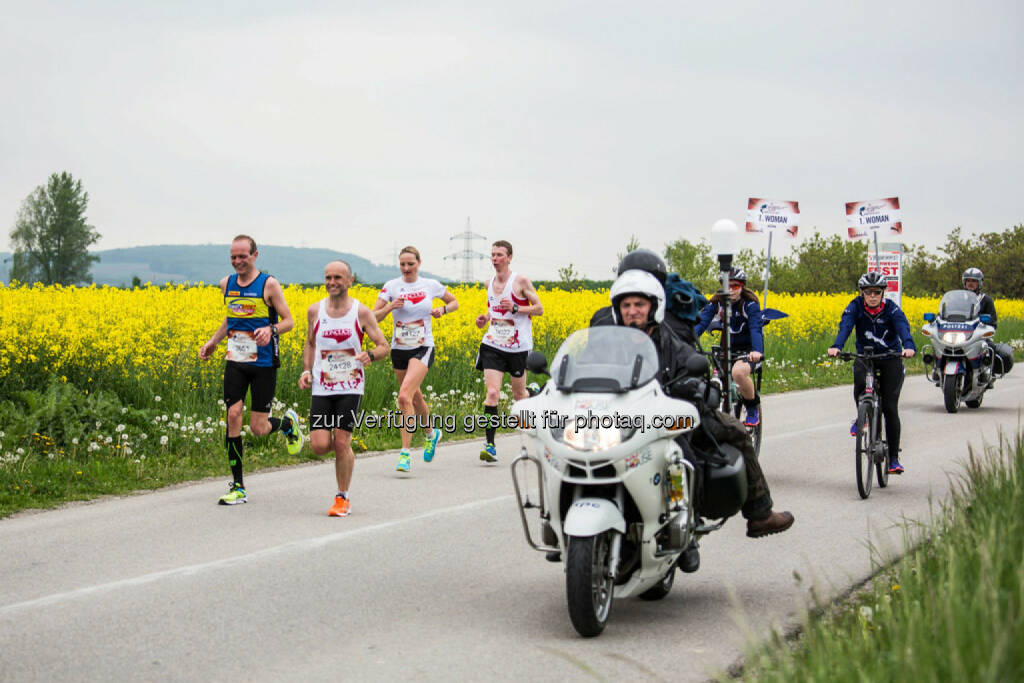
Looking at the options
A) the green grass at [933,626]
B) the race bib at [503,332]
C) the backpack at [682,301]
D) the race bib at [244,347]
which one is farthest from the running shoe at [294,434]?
the green grass at [933,626]

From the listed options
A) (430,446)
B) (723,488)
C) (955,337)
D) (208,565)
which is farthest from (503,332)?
(955,337)

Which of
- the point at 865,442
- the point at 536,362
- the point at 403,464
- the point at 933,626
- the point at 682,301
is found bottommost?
the point at 403,464

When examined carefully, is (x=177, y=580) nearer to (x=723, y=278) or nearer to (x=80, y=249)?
(x=723, y=278)

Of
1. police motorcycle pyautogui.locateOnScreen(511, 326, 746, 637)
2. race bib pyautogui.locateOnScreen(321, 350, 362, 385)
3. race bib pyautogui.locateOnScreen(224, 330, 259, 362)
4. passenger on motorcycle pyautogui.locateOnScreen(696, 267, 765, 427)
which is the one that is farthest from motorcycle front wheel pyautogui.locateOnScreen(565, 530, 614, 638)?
passenger on motorcycle pyautogui.locateOnScreen(696, 267, 765, 427)

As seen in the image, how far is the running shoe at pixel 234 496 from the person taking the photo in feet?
30.6

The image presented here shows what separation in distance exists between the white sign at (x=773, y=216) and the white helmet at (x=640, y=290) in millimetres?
18511

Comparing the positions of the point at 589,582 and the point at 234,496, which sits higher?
the point at 589,582

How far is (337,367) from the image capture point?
29.5ft

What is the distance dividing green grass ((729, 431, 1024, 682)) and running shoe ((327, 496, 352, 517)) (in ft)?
14.2

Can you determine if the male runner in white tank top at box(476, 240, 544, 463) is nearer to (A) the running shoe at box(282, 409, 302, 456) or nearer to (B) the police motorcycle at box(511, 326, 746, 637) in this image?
(A) the running shoe at box(282, 409, 302, 456)

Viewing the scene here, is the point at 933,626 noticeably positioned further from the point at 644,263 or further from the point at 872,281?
the point at 872,281

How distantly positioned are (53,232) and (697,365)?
135384 mm

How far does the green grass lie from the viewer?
345 cm

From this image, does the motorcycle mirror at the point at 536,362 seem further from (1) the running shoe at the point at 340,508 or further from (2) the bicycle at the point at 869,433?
(2) the bicycle at the point at 869,433
